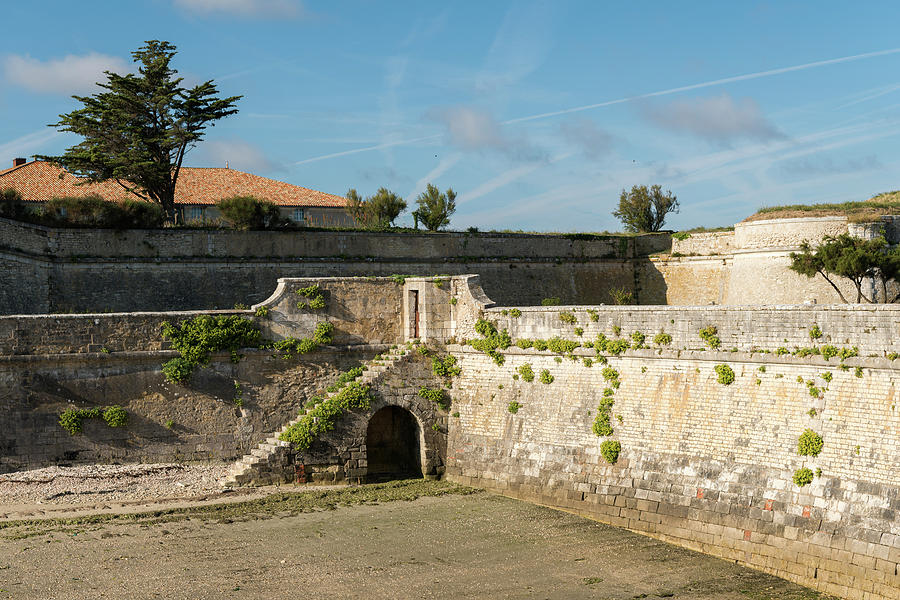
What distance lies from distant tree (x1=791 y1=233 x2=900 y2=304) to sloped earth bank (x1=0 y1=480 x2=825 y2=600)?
13822 mm

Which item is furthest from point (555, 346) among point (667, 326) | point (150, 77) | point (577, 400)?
point (150, 77)

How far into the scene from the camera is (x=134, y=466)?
20188 millimetres

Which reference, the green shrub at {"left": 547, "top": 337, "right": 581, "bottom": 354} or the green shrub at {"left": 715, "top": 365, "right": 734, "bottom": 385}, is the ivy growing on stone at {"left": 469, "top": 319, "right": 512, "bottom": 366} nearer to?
the green shrub at {"left": 547, "top": 337, "right": 581, "bottom": 354}

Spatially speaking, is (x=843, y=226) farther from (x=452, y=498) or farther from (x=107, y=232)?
(x=107, y=232)

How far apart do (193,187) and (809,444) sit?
104ft

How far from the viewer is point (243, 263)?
28906 millimetres

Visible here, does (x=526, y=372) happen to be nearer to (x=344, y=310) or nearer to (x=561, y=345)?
(x=561, y=345)

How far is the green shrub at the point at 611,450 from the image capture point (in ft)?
59.7

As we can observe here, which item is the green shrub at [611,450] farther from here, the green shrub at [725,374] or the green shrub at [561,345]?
the green shrub at [725,374]

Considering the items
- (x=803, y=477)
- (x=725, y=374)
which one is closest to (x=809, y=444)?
(x=803, y=477)

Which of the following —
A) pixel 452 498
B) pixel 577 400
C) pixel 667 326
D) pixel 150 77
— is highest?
pixel 150 77

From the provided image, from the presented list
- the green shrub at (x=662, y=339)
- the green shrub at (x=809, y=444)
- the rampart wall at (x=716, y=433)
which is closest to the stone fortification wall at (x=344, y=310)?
the rampart wall at (x=716, y=433)

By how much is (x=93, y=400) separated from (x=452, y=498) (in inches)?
308

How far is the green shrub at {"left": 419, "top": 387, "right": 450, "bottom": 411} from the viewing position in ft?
71.1
